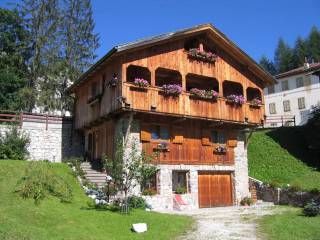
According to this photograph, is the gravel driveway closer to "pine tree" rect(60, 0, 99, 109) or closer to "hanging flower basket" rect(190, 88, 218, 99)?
"hanging flower basket" rect(190, 88, 218, 99)

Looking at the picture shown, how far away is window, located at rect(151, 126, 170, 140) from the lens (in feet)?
72.6

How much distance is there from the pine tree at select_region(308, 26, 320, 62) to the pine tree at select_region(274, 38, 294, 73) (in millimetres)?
4124

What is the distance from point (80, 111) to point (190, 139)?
322 inches

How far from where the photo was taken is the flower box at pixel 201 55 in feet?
76.8

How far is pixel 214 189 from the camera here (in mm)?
23797

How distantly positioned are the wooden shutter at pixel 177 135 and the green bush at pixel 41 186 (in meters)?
6.86

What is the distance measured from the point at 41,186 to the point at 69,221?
3448mm

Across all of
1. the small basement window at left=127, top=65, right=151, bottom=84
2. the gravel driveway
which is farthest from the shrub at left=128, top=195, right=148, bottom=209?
the small basement window at left=127, top=65, right=151, bottom=84

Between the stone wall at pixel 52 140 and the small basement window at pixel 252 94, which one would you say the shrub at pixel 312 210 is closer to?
the small basement window at pixel 252 94

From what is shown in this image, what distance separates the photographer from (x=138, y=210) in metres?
17.3

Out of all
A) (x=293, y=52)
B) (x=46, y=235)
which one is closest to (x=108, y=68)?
→ (x=46, y=235)

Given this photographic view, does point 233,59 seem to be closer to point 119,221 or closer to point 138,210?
point 138,210

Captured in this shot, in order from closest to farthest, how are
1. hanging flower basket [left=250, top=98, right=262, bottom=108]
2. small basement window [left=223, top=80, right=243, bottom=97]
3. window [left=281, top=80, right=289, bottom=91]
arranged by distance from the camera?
hanging flower basket [left=250, top=98, right=262, bottom=108] < small basement window [left=223, top=80, right=243, bottom=97] < window [left=281, top=80, right=289, bottom=91]

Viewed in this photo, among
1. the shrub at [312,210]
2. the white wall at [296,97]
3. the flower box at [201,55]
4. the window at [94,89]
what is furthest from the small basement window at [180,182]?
the white wall at [296,97]
